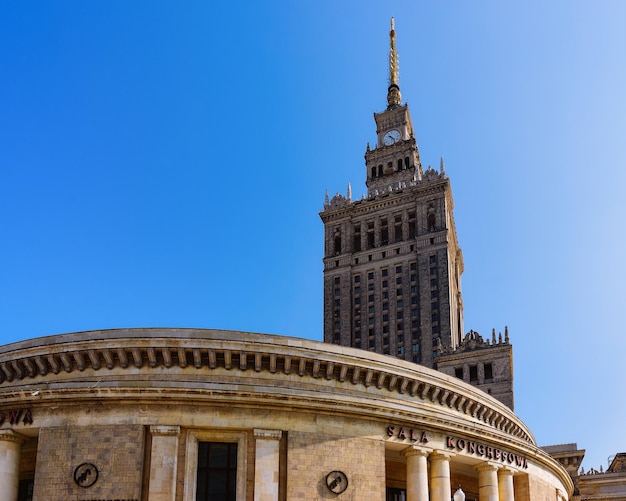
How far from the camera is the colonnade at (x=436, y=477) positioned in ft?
125

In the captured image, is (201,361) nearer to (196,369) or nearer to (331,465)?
(196,369)

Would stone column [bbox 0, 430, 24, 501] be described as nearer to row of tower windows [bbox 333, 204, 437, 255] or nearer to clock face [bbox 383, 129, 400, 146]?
row of tower windows [bbox 333, 204, 437, 255]

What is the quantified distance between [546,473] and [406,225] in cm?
7501

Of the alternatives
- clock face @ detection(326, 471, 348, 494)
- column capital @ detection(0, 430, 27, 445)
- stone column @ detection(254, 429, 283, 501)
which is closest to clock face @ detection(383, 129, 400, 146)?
clock face @ detection(326, 471, 348, 494)

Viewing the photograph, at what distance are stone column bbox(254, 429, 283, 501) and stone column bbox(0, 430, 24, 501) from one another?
36.3ft

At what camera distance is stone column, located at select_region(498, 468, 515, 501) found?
4278cm

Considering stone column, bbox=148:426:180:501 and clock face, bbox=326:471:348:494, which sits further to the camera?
clock face, bbox=326:471:348:494

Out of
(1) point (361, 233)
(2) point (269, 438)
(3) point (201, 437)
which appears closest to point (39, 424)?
(3) point (201, 437)

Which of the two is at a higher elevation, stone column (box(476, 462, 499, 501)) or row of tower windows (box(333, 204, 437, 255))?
row of tower windows (box(333, 204, 437, 255))

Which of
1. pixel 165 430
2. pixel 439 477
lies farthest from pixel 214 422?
pixel 439 477

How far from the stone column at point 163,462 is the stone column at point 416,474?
37.9 ft

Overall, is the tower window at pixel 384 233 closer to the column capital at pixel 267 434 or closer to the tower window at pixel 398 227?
the tower window at pixel 398 227

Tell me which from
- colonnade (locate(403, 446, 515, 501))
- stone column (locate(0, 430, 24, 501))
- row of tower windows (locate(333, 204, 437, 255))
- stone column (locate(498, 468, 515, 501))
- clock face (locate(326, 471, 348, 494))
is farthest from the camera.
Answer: row of tower windows (locate(333, 204, 437, 255))

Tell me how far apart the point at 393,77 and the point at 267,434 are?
408ft
